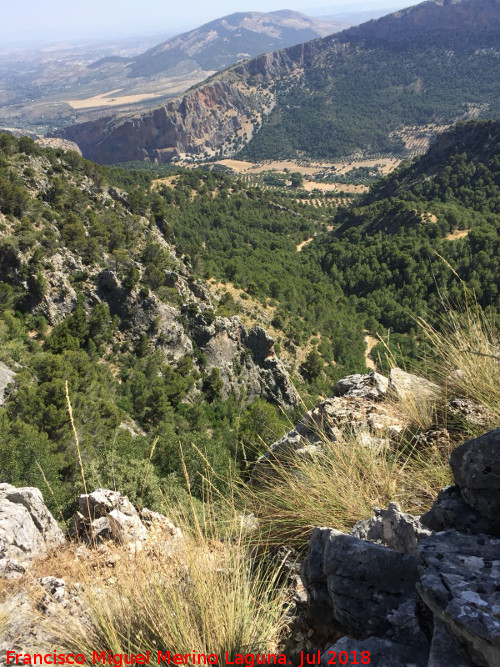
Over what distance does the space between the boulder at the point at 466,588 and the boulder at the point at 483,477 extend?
0.63 ft

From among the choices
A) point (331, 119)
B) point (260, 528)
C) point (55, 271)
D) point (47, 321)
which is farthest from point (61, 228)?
point (331, 119)

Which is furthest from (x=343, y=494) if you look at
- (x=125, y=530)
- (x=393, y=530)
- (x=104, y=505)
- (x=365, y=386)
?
(x=104, y=505)

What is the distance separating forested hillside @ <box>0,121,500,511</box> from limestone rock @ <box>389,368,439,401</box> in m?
2.97

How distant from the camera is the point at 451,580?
5.74ft

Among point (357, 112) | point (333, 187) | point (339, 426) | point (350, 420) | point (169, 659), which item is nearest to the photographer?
point (169, 659)

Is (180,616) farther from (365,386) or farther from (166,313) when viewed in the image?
(166,313)

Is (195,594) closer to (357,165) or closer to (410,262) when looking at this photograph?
(410,262)

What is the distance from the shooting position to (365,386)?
7945mm

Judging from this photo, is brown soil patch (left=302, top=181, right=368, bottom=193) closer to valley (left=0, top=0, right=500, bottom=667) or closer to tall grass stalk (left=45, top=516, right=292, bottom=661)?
valley (left=0, top=0, right=500, bottom=667)

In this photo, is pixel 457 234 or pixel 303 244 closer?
pixel 457 234

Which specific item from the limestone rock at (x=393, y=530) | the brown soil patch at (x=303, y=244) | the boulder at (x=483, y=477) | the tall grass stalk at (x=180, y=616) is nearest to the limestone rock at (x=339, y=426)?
the limestone rock at (x=393, y=530)

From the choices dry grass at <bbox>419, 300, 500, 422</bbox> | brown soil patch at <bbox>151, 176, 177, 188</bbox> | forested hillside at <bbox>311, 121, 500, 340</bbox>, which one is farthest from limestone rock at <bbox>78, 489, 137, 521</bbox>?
brown soil patch at <bbox>151, 176, 177, 188</bbox>

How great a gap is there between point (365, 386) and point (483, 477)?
576 centimetres

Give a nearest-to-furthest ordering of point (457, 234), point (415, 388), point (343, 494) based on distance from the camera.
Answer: point (343, 494) < point (415, 388) < point (457, 234)
